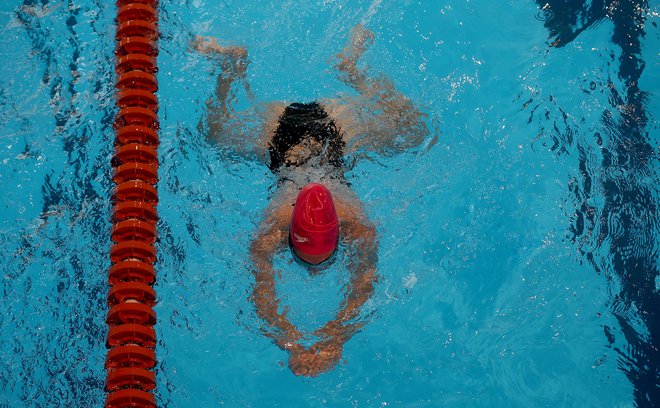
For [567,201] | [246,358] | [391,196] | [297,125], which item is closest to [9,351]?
[246,358]

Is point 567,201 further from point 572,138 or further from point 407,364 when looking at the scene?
point 407,364

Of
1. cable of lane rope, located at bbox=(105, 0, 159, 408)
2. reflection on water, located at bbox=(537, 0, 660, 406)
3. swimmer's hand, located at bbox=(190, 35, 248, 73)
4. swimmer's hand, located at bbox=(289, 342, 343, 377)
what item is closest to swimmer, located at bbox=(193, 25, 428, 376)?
swimmer's hand, located at bbox=(289, 342, 343, 377)

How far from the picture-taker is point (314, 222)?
3209mm

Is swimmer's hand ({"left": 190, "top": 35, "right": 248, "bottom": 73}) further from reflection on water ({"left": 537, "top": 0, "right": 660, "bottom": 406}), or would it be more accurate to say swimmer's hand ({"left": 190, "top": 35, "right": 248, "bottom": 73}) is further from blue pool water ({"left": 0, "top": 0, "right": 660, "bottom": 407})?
reflection on water ({"left": 537, "top": 0, "right": 660, "bottom": 406})

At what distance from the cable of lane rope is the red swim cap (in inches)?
35.7

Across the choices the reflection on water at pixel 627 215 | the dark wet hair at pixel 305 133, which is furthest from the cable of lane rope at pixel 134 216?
the reflection on water at pixel 627 215

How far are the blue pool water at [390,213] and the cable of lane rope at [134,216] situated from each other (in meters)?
0.14

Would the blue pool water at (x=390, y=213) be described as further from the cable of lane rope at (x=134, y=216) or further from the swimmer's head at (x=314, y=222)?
the swimmer's head at (x=314, y=222)

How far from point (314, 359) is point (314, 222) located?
93 centimetres

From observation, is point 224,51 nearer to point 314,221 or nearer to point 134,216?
point 134,216

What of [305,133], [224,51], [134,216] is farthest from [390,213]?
[224,51]

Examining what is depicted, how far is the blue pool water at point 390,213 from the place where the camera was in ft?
12.7

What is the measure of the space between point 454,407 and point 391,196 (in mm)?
1203

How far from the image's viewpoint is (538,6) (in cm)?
525
